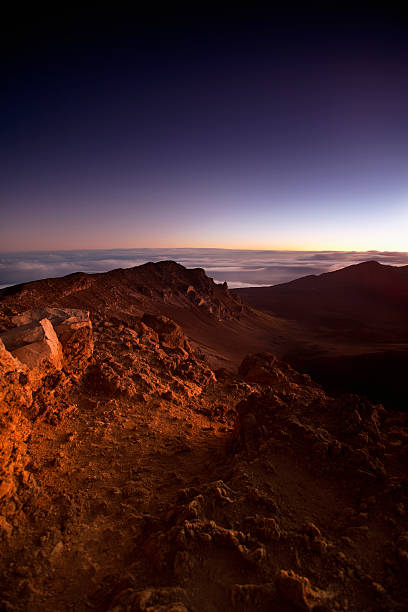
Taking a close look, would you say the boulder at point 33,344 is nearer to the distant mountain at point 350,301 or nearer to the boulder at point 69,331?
the boulder at point 69,331

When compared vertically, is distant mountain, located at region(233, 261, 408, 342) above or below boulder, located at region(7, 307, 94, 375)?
below

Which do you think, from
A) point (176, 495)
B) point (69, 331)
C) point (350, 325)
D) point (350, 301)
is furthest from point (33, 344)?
point (350, 301)

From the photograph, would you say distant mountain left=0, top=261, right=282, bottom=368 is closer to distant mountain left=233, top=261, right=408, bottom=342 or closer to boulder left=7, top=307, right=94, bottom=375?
boulder left=7, top=307, right=94, bottom=375

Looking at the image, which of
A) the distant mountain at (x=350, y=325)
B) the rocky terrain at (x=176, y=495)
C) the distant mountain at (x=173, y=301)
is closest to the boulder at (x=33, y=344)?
the rocky terrain at (x=176, y=495)

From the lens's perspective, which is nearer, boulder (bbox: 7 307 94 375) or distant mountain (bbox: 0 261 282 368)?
boulder (bbox: 7 307 94 375)

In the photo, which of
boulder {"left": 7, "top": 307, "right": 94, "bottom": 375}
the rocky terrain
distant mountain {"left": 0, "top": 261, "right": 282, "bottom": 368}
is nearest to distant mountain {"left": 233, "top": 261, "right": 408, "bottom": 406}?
distant mountain {"left": 0, "top": 261, "right": 282, "bottom": 368}

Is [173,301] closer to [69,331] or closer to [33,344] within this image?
[69,331]

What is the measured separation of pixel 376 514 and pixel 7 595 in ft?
13.5

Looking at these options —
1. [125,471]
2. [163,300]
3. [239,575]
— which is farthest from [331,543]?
[163,300]

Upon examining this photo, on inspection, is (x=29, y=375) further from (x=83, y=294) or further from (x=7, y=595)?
(x=83, y=294)

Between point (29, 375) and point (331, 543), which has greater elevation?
point (29, 375)

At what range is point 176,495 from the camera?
4.30 m

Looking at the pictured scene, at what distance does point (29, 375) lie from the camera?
574 cm

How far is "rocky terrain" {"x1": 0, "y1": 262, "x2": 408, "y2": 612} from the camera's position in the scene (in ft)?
9.70
